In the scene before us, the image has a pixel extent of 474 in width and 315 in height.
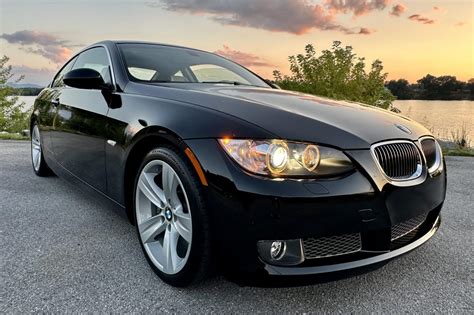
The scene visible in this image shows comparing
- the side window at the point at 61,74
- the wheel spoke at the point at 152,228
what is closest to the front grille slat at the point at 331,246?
the wheel spoke at the point at 152,228

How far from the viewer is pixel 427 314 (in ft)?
6.32

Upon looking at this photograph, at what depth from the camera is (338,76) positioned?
8.30m

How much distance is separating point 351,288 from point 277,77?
720cm

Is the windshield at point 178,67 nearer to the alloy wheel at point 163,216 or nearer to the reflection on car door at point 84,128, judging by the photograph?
the reflection on car door at point 84,128

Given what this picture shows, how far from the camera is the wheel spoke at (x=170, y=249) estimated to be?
2129 millimetres

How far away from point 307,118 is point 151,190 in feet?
3.20

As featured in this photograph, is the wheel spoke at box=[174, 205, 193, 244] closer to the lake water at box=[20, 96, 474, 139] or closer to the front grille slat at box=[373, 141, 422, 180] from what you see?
the front grille slat at box=[373, 141, 422, 180]

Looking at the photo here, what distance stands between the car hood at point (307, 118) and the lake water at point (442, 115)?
6443mm

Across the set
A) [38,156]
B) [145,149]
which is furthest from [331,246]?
[38,156]

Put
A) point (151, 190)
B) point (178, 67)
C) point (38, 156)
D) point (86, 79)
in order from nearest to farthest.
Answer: point (151, 190) → point (86, 79) → point (178, 67) → point (38, 156)

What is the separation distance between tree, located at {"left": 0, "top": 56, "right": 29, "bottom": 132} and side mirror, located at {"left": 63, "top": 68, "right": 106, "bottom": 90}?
15307mm

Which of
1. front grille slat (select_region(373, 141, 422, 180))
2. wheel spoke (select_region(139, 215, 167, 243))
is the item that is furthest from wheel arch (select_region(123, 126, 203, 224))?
front grille slat (select_region(373, 141, 422, 180))

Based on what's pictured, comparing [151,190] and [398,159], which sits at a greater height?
[398,159]

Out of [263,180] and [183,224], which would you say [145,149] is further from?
[263,180]
